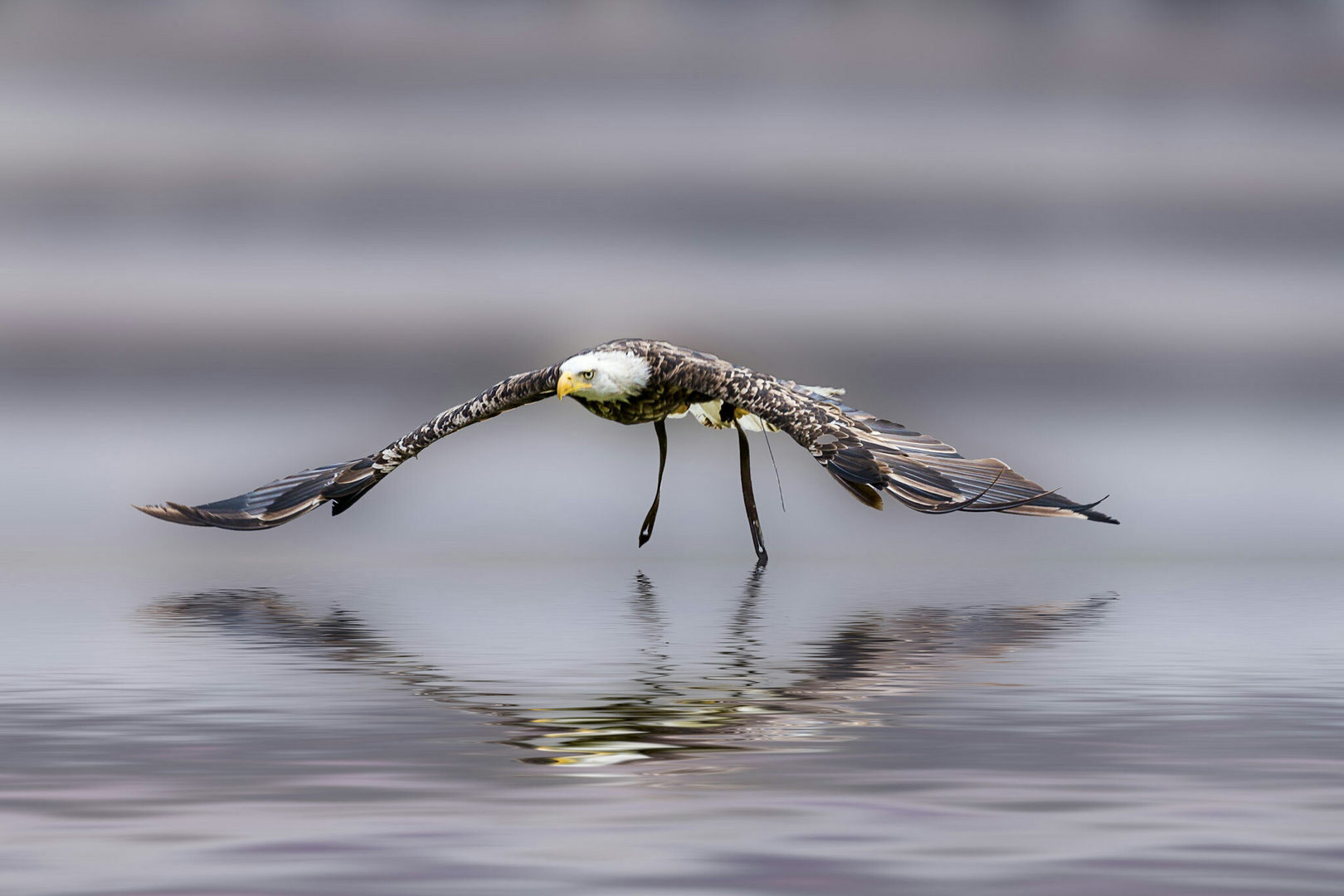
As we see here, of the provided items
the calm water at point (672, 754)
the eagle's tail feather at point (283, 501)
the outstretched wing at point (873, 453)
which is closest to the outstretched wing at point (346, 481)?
the eagle's tail feather at point (283, 501)

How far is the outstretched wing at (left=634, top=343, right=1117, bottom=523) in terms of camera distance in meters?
12.0

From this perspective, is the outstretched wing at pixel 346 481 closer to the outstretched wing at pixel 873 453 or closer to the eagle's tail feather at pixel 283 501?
the eagle's tail feather at pixel 283 501

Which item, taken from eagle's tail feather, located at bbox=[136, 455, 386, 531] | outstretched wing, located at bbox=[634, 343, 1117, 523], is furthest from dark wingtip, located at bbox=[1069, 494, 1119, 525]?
eagle's tail feather, located at bbox=[136, 455, 386, 531]

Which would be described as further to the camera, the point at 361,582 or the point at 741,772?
the point at 361,582

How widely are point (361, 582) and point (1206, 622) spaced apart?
9.75 m

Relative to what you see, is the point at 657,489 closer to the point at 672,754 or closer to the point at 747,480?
the point at 747,480

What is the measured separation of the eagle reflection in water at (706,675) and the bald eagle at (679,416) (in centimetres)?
98

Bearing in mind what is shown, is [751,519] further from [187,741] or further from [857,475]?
[187,741]

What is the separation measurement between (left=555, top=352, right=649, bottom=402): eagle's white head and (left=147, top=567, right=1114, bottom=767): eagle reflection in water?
2.18 metres

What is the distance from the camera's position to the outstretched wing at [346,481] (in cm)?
1492

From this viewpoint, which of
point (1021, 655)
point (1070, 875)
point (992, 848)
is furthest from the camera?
point (1021, 655)

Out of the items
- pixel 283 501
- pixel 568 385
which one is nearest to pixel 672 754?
pixel 568 385

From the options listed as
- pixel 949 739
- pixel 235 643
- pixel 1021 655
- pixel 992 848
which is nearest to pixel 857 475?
pixel 1021 655

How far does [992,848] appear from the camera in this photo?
468 centimetres
